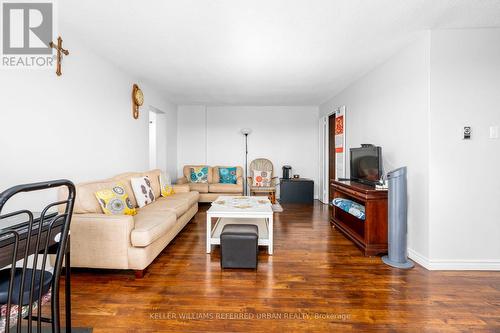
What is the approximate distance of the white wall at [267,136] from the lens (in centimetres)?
645

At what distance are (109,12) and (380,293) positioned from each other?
11.0 feet

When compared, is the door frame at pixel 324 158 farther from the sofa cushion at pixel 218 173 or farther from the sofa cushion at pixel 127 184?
the sofa cushion at pixel 127 184

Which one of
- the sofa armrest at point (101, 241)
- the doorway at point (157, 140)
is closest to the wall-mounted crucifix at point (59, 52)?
the sofa armrest at point (101, 241)

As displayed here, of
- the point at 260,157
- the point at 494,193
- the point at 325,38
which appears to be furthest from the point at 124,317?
the point at 260,157

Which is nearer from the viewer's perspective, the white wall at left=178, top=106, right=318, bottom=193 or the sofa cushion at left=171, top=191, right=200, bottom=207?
the sofa cushion at left=171, top=191, right=200, bottom=207

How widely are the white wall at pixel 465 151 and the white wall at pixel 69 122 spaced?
12.2ft

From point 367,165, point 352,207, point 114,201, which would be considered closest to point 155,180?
point 114,201

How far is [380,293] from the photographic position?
2.02m

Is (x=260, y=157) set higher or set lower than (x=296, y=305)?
higher

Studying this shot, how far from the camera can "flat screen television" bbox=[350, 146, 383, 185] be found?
3.06 metres

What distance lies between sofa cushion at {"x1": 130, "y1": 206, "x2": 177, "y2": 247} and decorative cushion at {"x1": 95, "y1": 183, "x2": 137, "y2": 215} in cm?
16

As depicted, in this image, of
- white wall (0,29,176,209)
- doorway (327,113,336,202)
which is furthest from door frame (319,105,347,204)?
white wall (0,29,176,209)

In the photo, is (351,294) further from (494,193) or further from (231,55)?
(231,55)

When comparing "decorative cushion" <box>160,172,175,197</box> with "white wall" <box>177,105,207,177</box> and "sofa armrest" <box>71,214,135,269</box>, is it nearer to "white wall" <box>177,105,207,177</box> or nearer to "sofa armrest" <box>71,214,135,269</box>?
"sofa armrest" <box>71,214,135,269</box>
